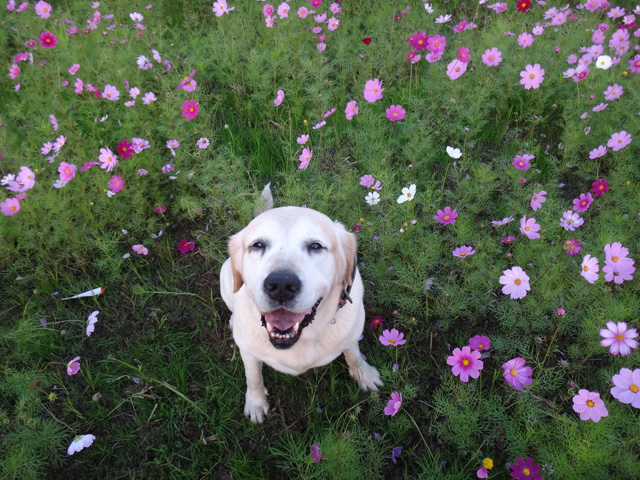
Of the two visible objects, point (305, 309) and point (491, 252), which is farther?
point (491, 252)

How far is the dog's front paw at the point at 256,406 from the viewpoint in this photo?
2.26m

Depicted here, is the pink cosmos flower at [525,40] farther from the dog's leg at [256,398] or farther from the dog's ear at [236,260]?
the dog's leg at [256,398]

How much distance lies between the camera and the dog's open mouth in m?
1.79

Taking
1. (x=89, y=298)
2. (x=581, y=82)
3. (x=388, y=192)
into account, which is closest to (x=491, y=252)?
(x=388, y=192)

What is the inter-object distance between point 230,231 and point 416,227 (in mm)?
1391

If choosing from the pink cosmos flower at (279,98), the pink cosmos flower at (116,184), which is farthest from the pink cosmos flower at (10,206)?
the pink cosmos flower at (279,98)

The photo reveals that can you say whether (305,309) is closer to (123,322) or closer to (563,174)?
(123,322)

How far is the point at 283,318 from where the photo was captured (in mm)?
1809

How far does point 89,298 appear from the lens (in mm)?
2881

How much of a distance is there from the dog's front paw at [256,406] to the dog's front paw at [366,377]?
53cm

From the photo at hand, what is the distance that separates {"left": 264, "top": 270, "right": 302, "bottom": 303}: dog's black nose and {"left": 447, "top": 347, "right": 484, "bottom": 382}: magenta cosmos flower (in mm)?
804

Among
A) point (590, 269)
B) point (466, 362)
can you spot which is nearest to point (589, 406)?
point (466, 362)

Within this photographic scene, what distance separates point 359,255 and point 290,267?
4.44ft

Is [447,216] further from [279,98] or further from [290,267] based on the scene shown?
[279,98]
